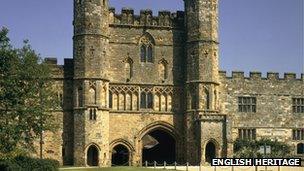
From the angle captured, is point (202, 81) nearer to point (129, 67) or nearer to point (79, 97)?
point (129, 67)

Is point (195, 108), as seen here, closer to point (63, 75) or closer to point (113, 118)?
point (113, 118)

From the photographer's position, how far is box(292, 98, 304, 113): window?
63388mm

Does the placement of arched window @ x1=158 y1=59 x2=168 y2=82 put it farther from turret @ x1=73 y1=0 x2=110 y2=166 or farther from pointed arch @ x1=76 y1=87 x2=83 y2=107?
pointed arch @ x1=76 y1=87 x2=83 y2=107

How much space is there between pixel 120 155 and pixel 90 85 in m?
8.34

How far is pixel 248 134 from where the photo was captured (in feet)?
203

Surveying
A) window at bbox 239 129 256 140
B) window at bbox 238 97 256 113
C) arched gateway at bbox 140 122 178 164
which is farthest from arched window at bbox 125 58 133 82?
window at bbox 239 129 256 140

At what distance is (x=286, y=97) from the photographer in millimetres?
63125

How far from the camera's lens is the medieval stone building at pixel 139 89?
54.5 meters

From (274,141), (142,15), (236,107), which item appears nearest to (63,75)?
(142,15)

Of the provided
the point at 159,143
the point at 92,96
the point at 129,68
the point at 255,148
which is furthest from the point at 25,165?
the point at 255,148

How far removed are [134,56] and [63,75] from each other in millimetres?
Answer: 6075

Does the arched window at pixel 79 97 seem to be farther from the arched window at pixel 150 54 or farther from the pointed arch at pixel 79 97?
the arched window at pixel 150 54

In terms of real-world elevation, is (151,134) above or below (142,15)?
below

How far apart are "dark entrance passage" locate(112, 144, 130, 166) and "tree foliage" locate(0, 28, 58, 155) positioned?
9.95 meters
